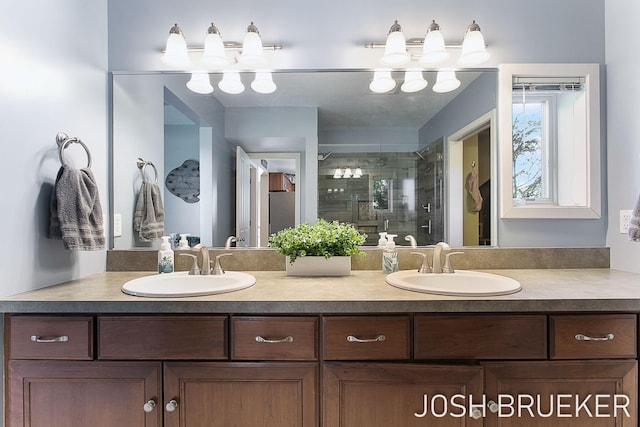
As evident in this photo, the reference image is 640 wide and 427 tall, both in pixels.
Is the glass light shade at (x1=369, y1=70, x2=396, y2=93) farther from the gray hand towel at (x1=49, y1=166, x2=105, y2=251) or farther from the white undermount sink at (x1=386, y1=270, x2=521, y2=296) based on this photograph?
the gray hand towel at (x1=49, y1=166, x2=105, y2=251)

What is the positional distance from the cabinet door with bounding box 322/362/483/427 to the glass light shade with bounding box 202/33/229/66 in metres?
1.50

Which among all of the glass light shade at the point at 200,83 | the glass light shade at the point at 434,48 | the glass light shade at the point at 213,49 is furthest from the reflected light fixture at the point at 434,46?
the glass light shade at the point at 200,83

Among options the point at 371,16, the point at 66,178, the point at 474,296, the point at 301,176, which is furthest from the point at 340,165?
the point at 66,178

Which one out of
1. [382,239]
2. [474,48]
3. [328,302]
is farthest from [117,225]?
[474,48]

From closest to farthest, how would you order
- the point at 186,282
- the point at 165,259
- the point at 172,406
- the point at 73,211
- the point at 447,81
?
the point at 172,406
the point at 73,211
the point at 186,282
the point at 165,259
the point at 447,81

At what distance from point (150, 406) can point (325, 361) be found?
60 centimetres

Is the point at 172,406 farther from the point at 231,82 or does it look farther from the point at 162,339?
the point at 231,82

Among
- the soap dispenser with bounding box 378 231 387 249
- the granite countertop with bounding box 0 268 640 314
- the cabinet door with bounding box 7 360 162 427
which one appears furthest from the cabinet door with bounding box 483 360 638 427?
the cabinet door with bounding box 7 360 162 427

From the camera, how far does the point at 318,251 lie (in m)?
1.54

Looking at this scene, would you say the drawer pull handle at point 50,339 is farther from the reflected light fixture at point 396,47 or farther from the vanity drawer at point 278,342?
the reflected light fixture at point 396,47

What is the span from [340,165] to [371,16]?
78 centimetres

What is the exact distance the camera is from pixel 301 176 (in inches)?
68.5

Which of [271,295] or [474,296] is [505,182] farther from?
[271,295]

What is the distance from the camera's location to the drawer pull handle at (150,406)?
1.09 meters
